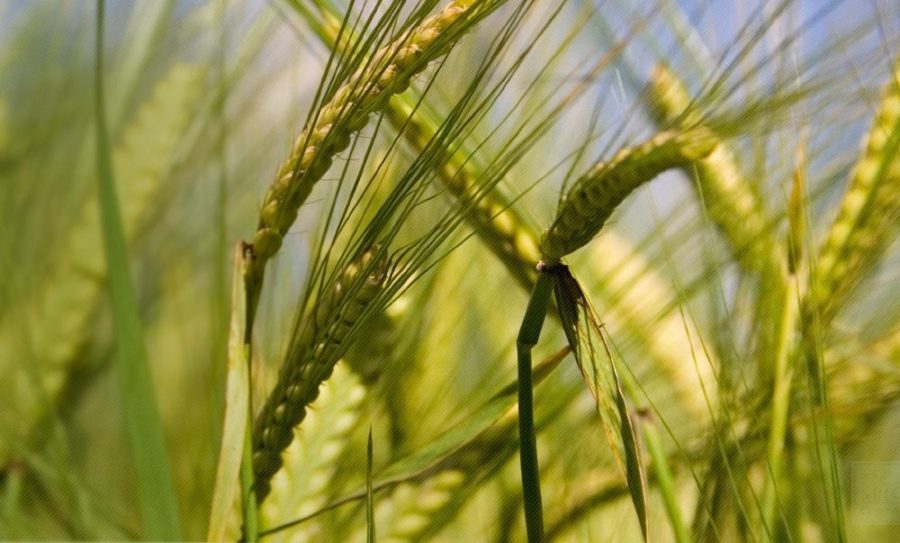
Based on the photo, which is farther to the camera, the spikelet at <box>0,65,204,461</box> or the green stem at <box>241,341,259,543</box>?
the spikelet at <box>0,65,204,461</box>

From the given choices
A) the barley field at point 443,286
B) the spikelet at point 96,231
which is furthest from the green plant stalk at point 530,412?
the spikelet at point 96,231

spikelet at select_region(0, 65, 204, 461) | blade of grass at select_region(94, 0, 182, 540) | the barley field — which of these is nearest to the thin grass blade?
the barley field

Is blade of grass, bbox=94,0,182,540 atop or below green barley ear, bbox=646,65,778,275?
below

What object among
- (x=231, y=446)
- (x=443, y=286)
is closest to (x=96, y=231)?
(x=443, y=286)

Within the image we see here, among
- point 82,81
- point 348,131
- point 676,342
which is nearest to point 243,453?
point 348,131

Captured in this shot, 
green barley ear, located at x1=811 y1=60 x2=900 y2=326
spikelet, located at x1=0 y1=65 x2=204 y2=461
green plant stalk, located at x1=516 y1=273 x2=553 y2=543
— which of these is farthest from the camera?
spikelet, located at x1=0 y1=65 x2=204 y2=461

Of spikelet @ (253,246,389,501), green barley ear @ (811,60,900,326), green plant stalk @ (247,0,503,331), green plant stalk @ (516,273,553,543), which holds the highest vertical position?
green barley ear @ (811,60,900,326)

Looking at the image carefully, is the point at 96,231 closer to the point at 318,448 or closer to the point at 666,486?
the point at 318,448

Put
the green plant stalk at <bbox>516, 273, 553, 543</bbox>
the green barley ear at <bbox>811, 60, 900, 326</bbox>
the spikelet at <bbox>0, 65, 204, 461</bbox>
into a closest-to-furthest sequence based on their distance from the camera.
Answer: the green plant stalk at <bbox>516, 273, 553, 543</bbox>, the green barley ear at <bbox>811, 60, 900, 326</bbox>, the spikelet at <bbox>0, 65, 204, 461</bbox>

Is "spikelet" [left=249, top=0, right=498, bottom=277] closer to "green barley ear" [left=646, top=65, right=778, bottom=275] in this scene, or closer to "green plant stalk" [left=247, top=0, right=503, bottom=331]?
"green plant stalk" [left=247, top=0, right=503, bottom=331]

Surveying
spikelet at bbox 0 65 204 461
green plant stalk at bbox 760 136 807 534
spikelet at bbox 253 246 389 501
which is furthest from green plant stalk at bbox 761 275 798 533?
spikelet at bbox 0 65 204 461
